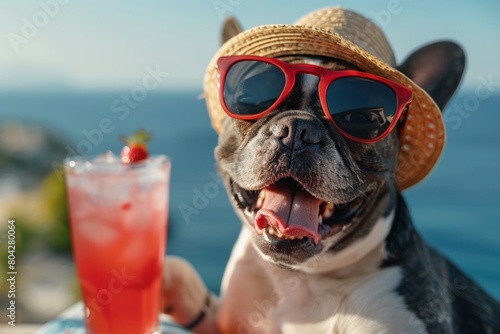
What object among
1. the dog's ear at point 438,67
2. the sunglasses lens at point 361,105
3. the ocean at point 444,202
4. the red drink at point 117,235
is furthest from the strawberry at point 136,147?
the ocean at point 444,202

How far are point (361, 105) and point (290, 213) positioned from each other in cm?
35

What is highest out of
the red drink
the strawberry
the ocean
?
the strawberry

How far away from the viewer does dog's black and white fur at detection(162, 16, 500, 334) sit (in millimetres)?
1563

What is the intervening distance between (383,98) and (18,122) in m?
6.89

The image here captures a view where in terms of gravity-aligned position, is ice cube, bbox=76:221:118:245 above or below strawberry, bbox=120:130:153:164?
below

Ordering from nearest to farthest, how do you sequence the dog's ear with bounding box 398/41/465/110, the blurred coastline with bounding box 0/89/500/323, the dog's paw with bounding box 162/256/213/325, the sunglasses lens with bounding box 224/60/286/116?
the sunglasses lens with bounding box 224/60/286/116
the dog's ear with bounding box 398/41/465/110
the dog's paw with bounding box 162/256/213/325
the blurred coastline with bounding box 0/89/500/323

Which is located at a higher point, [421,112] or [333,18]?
[333,18]

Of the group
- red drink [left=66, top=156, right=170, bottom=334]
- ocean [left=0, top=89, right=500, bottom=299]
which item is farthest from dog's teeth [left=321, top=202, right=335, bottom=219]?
ocean [left=0, top=89, right=500, bottom=299]

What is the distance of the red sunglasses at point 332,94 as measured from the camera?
1.58 m

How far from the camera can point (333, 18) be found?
1793 millimetres

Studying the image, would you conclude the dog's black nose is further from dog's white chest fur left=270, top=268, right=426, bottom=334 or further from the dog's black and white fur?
dog's white chest fur left=270, top=268, right=426, bottom=334

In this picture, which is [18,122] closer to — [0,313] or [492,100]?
[0,313]

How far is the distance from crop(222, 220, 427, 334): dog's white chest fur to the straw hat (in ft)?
1.20

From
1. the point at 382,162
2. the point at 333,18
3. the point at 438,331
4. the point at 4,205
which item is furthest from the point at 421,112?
the point at 4,205
